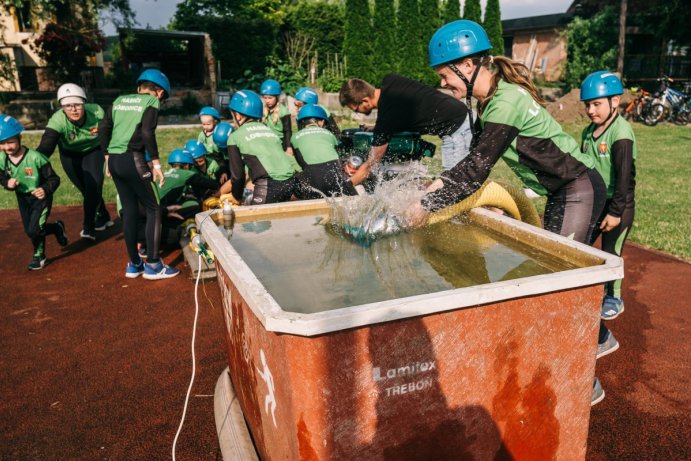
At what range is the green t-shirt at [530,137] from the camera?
2.74m

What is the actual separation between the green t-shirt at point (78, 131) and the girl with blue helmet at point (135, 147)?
147cm

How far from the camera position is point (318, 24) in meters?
26.6

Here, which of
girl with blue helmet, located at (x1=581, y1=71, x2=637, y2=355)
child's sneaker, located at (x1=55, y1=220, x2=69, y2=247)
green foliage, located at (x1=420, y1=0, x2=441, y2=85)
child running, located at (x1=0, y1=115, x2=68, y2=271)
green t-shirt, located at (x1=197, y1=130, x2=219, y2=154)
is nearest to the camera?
girl with blue helmet, located at (x1=581, y1=71, x2=637, y2=355)

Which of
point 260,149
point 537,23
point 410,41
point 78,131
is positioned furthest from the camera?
point 537,23

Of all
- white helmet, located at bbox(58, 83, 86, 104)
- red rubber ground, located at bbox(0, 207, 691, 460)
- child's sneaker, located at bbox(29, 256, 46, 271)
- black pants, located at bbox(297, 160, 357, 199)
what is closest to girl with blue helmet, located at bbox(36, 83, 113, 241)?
white helmet, located at bbox(58, 83, 86, 104)

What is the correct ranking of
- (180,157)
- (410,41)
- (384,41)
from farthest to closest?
(410,41) → (384,41) → (180,157)

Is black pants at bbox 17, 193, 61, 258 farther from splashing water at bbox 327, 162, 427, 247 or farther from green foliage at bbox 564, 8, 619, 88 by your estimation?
green foliage at bbox 564, 8, 619, 88

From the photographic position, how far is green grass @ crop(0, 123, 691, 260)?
6.72m

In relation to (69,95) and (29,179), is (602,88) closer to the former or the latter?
(69,95)

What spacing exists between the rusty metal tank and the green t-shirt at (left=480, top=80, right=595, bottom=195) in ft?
2.34

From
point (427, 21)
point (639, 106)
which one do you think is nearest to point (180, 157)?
point (639, 106)

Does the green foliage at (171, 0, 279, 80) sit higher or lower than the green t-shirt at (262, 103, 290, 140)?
higher

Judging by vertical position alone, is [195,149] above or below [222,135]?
below

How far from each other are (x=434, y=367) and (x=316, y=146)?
3.85 m
